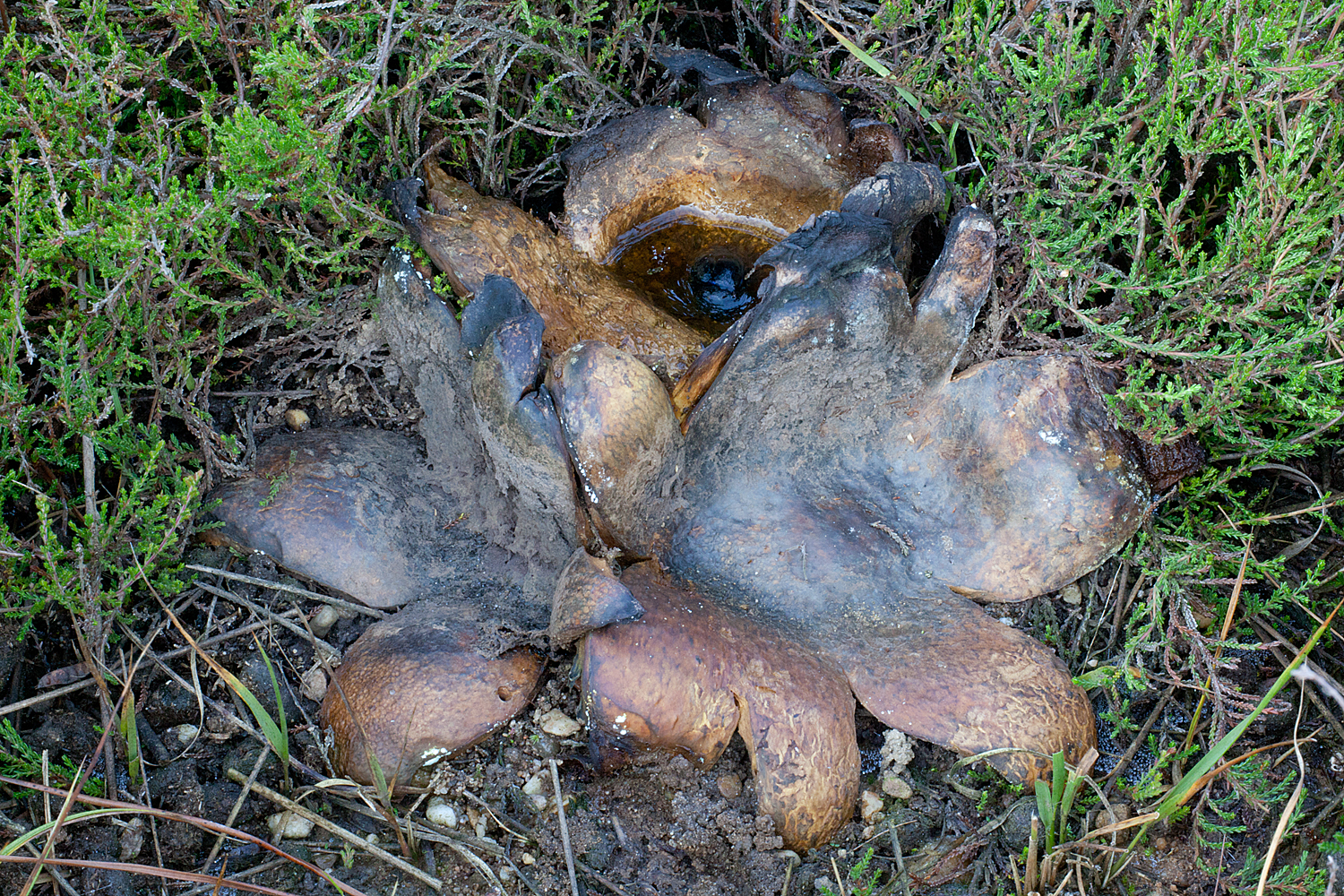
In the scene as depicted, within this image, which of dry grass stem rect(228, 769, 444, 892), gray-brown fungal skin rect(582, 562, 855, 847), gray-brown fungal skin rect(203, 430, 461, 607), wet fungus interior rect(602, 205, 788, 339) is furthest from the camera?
wet fungus interior rect(602, 205, 788, 339)

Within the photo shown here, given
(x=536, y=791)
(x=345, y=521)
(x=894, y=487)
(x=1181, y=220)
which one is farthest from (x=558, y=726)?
(x=1181, y=220)

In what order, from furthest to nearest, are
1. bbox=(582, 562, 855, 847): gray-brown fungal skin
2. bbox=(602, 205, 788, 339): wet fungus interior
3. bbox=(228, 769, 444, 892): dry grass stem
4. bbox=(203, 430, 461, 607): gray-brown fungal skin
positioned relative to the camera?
bbox=(602, 205, 788, 339): wet fungus interior → bbox=(203, 430, 461, 607): gray-brown fungal skin → bbox=(228, 769, 444, 892): dry grass stem → bbox=(582, 562, 855, 847): gray-brown fungal skin

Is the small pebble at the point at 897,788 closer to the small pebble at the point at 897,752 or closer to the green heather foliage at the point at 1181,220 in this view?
the small pebble at the point at 897,752

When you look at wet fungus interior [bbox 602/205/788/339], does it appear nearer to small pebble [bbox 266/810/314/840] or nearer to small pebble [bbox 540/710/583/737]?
small pebble [bbox 540/710/583/737]

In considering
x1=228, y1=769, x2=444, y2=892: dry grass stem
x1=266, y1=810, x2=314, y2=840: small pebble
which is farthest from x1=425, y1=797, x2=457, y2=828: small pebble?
x1=266, y1=810, x2=314, y2=840: small pebble

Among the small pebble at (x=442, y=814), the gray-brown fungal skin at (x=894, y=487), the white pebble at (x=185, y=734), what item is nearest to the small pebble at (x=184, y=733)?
the white pebble at (x=185, y=734)

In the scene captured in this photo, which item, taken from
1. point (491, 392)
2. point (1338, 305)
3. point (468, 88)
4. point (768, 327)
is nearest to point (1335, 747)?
point (1338, 305)
